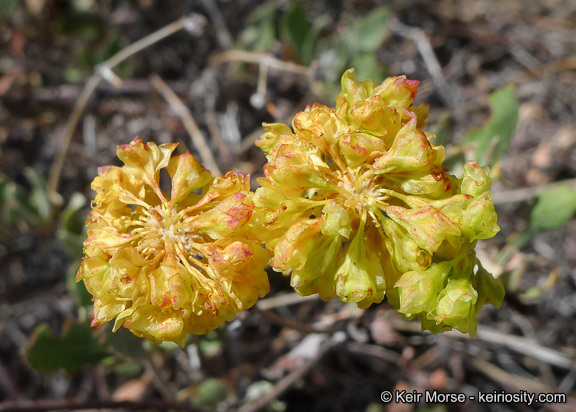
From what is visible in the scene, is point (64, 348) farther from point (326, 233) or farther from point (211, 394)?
point (326, 233)

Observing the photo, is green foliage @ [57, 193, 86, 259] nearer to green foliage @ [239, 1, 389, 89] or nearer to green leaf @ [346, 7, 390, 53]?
green foliage @ [239, 1, 389, 89]

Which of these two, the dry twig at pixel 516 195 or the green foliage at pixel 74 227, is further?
the dry twig at pixel 516 195

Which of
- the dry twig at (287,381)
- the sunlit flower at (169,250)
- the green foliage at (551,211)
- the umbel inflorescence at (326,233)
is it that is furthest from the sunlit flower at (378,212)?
the dry twig at (287,381)

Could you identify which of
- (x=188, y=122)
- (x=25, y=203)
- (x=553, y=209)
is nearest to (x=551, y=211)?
(x=553, y=209)

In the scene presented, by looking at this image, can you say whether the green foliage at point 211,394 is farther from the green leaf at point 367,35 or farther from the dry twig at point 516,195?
the green leaf at point 367,35

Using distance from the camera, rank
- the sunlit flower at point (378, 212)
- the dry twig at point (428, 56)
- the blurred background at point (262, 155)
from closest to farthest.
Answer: the sunlit flower at point (378, 212)
the blurred background at point (262, 155)
the dry twig at point (428, 56)

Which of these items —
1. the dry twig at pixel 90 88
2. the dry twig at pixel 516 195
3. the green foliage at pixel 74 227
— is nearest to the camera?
the green foliage at pixel 74 227
